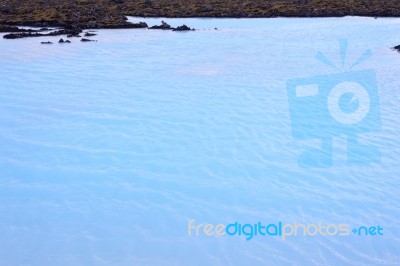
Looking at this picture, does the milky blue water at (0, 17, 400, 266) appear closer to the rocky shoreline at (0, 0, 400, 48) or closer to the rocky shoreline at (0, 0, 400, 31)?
the rocky shoreline at (0, 0, 400, 48)

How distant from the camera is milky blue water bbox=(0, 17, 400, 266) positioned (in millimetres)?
4082

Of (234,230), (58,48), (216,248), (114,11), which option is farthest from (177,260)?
(114,11)

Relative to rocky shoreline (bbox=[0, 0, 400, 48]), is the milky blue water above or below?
below

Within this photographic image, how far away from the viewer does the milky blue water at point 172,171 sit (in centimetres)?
408

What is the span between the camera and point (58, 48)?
Result: 14648mm

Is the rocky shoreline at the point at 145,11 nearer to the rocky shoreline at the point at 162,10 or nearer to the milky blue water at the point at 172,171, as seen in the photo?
the rocky shoreline at the point at 162,10

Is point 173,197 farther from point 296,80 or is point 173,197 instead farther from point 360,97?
point 296,80
